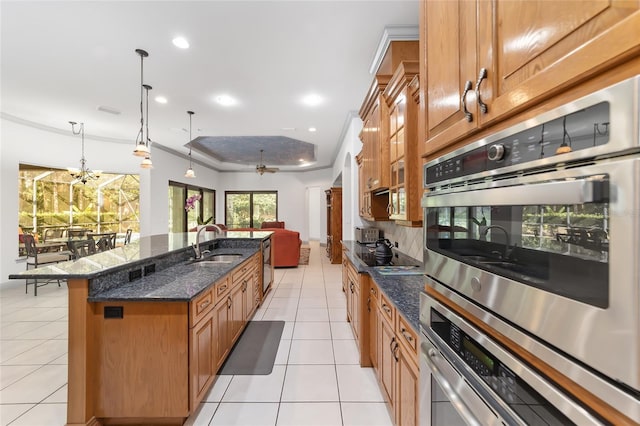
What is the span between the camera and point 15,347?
2777 mm

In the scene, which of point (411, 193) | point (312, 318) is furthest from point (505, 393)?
point (312, 318)

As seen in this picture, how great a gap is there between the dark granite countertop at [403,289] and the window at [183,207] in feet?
20.2

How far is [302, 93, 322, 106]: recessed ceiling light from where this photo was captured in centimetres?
411

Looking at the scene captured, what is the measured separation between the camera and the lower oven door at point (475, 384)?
526 millimetres

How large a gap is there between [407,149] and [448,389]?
153cm

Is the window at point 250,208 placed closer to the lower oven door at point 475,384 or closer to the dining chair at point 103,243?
the dining chair at point 103,243

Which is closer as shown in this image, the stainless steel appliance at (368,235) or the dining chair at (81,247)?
the stainless steel appliance at (368,235)

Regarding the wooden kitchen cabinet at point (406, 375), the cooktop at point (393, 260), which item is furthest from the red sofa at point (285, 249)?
the wooden kitchen cabinet at point (406, 375)

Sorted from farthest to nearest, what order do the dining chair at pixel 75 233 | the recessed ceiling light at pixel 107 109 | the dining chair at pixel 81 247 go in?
Result: the dining chair at pixel 75 233 → the dining chair at pixel 81 247 → the recessed ceiling light at pixel 107 109

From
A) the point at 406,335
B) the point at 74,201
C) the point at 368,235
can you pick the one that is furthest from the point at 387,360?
the point at 74,201

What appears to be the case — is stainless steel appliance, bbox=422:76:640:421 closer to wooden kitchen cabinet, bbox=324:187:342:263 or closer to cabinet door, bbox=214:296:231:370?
cabinet door, bbox=214:296:231:370

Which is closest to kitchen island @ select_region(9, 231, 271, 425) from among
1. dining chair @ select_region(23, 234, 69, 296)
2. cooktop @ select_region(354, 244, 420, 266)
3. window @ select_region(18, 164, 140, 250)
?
cooktop @ select_region(354, 244, 420, 266)

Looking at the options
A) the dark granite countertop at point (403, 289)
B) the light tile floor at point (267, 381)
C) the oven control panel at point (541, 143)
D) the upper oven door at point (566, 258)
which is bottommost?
the light tile floor at point (267, 381)

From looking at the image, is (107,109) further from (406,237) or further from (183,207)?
(406,237)
